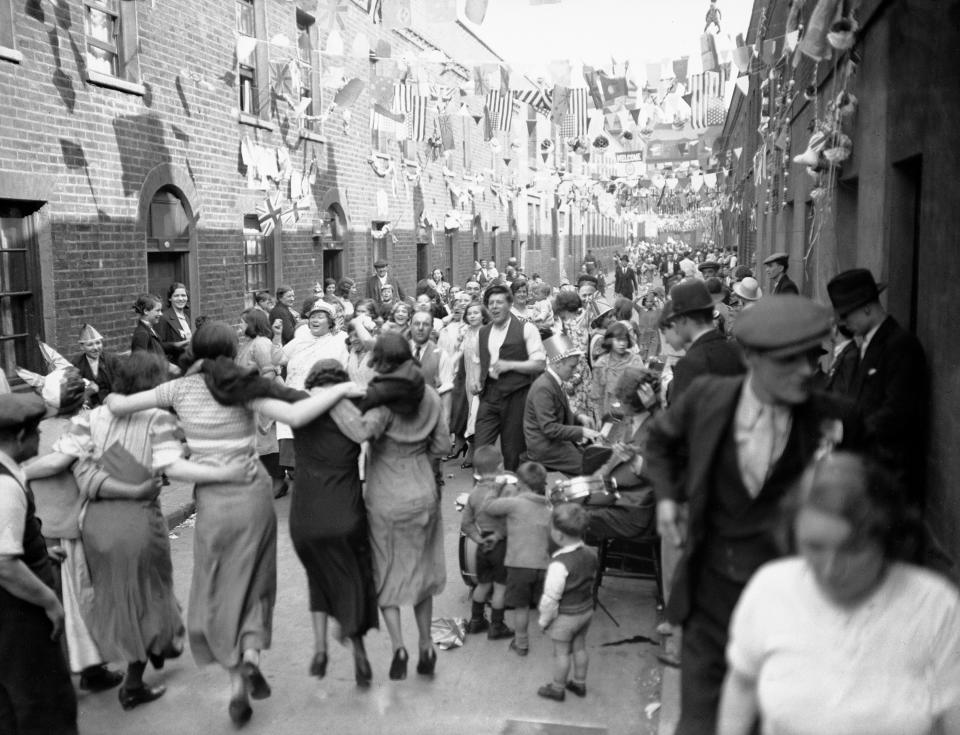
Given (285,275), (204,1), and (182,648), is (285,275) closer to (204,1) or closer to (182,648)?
(204,1)

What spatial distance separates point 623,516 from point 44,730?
3.31 meters

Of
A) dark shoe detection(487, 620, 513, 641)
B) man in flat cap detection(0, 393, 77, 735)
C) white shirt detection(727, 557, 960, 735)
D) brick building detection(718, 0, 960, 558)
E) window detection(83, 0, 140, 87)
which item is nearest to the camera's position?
white shirt detection(727, 557, 960, 735)

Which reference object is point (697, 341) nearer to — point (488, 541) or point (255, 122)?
point (488, 541)

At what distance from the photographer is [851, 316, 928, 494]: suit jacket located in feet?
16.3

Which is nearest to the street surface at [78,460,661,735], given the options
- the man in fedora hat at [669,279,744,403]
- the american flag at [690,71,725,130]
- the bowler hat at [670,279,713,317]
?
the man in fedora hat at [669,279,744,403]

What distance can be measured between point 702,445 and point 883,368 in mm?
2460

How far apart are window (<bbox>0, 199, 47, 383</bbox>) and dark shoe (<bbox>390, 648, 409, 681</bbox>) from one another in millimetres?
6767

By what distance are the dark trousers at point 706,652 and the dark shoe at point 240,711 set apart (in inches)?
95.3

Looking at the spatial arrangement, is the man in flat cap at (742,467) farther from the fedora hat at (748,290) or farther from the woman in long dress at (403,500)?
the fedora hat at (748,290)

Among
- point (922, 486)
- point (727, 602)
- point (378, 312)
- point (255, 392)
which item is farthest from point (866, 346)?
point (378, 312)

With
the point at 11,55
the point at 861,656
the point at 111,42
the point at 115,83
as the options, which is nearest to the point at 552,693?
the point at 861,656

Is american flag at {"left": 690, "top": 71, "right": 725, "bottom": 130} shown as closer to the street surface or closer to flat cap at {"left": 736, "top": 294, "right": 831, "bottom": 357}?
the street surface

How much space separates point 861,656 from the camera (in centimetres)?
218

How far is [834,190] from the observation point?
9781mm
